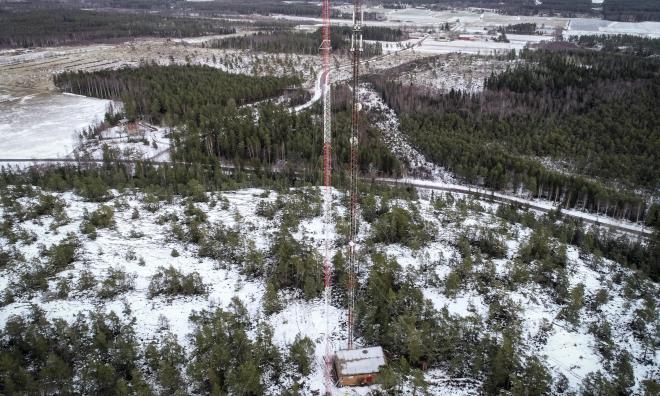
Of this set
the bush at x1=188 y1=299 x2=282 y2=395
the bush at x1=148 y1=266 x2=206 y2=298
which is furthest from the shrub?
the bush at x1=188 y1=299 x2=282 y2=395

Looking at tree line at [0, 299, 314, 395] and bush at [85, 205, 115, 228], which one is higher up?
bush at [85, 205, 115, 228]

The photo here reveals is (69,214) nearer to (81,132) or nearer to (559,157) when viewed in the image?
(81,132)

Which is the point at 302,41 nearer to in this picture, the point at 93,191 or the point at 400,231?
the point at 93,191

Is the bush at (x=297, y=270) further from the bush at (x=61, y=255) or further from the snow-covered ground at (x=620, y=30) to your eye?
the snow-covered ground at (x=620, y=30)

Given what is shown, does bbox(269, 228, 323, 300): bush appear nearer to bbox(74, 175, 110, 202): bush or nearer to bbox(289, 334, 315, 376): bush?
bbox(289, 334, 315, 376): bush

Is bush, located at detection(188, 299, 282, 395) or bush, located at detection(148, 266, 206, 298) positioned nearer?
bush, located at detection(188, 299, 282, 395)

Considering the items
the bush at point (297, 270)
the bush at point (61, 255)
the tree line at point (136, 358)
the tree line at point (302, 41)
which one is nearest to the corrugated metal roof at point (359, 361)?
the tree line at point (136, 358)
